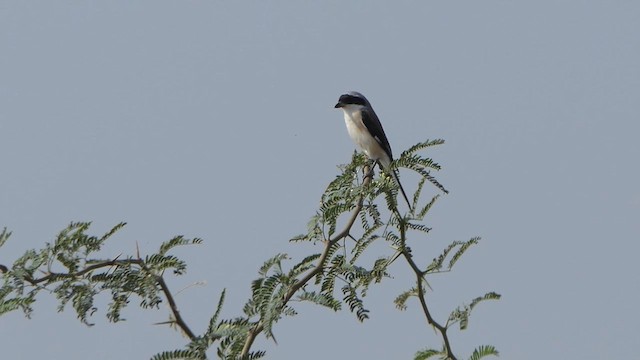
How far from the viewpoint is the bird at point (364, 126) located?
35.4ft

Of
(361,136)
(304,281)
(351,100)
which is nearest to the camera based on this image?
(304,281)

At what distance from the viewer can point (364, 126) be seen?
1117 centimetres

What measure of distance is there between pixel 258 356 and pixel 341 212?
Result: 917mm

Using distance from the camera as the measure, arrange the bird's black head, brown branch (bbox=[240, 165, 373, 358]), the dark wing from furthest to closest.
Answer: the bird's black head → the dark wing → brown branch (bbox=[240, 165, 373, 358])

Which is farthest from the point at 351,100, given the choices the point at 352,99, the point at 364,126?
the point at 364,126

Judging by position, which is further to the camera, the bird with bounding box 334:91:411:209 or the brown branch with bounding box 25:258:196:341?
the bird with bounding box 334:91:411:209

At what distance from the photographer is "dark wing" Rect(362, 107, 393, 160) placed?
10875mm

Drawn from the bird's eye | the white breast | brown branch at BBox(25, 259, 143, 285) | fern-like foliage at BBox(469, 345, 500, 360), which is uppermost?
the bird's eye

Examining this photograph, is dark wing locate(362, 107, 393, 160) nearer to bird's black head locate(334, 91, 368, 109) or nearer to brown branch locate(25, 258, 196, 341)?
bird's black head locate(334, 91, 368, 109)

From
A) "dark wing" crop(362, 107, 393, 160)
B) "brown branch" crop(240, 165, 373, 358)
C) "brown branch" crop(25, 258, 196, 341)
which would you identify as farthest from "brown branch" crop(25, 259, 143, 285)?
"dark wing" crop(362, 107, 393, 160)

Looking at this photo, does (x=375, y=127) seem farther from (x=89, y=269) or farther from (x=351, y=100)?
(x=89, y=269)

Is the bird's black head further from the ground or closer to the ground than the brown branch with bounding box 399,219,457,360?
further from the ground

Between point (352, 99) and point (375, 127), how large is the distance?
22.4 inches

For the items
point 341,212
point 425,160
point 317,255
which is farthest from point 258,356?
point 425,160
